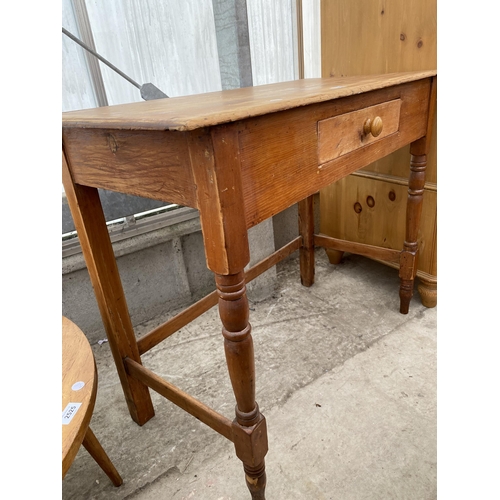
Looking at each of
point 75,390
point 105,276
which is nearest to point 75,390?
point 75,390

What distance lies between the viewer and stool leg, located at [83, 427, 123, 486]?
104cm

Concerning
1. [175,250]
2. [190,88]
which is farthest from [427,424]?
[190,88]

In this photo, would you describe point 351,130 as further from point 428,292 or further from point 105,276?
point 428,292

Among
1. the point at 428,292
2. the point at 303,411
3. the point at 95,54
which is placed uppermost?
the point at 95,54

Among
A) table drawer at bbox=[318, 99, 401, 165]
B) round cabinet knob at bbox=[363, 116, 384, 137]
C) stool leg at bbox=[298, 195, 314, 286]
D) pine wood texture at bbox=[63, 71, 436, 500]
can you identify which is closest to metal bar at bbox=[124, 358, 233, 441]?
pine wood texture at bbox=[63, 71, 436, 500]

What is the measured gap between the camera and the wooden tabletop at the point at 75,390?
624mm

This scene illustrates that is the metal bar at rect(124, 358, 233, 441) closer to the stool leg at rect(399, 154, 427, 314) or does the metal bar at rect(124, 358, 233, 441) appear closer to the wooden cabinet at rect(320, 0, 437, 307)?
the stool leg at rect(399, 154, 427, 314)

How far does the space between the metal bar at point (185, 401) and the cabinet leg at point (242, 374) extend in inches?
1.8

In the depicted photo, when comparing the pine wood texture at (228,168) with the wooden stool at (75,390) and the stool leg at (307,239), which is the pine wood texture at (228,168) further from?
the stool leg at (307,239)

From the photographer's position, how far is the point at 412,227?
1.64 metres

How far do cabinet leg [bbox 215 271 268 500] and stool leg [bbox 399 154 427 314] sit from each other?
3.36ft

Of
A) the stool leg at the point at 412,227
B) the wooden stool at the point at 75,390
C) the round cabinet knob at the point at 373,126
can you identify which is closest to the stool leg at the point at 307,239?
the stool leg at the point at 412,227

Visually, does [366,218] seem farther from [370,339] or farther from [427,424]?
[427,424]

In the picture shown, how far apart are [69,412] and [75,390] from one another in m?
0.06
